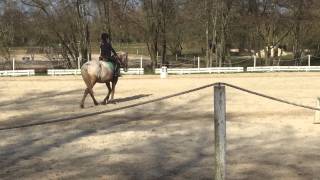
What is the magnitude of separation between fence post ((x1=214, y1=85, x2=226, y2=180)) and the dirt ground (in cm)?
177

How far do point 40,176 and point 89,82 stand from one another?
9.66m

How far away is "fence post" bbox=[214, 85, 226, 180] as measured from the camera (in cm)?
757

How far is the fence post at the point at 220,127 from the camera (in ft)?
24.8

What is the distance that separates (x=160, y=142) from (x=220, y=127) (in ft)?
17.4

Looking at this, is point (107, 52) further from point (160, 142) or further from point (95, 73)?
point (160, 142)

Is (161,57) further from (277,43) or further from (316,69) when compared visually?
(316,69)

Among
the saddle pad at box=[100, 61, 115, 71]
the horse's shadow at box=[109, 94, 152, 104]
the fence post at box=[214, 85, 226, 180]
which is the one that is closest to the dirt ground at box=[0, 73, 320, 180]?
the horse's shadow at box=[109, 94, 152, 104]

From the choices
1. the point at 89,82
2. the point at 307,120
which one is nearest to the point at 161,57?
the point at 89,82

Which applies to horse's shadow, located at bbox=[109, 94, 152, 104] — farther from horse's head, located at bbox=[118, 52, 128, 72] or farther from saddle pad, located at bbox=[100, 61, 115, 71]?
saddle pad, located at bbox=[100, 61, 115, 71]

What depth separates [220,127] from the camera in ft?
25.2

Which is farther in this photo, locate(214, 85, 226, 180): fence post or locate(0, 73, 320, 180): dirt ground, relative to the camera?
locate(0, 73, 320, 180): dirt ground

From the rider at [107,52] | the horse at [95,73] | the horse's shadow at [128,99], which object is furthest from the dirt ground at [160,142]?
the rider at [107,52]

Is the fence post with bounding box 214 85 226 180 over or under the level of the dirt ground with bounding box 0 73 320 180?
over

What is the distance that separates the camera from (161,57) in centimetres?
5147
